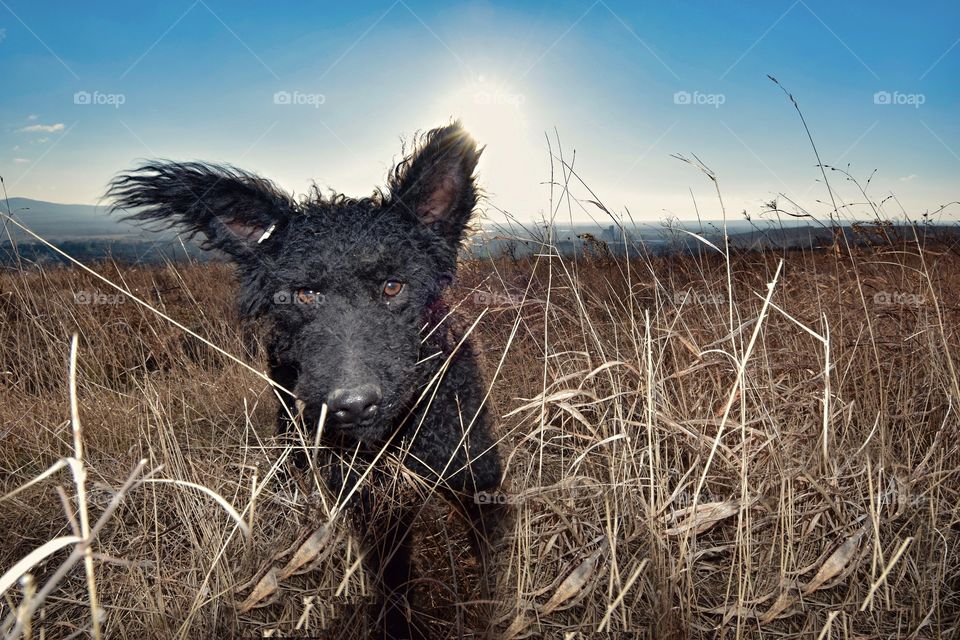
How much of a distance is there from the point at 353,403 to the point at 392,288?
0.82 metres

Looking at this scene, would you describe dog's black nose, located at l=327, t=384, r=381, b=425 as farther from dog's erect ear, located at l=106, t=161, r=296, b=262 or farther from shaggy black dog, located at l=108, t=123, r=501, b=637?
dog's erect ear, located at l=106, t=161, r=296, b=262

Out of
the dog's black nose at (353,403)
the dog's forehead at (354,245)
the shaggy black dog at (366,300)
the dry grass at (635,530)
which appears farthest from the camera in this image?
the dog's forehead at (354,245)

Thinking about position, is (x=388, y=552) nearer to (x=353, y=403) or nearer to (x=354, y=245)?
(x=353, y=403)

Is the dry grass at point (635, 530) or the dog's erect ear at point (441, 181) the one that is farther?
the dog's erect ear at point (441, 181)

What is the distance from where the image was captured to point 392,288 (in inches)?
115

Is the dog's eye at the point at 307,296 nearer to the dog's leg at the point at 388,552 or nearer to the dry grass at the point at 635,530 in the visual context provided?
the dry grass at the point at 635,530

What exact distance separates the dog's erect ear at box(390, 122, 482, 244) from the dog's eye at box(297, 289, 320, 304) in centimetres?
72

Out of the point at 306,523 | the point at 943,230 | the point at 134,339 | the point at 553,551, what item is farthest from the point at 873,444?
the point at 134,339

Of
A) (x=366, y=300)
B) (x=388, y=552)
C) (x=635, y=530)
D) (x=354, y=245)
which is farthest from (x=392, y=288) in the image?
(x=635, y=530)

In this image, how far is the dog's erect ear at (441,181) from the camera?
9.90ft

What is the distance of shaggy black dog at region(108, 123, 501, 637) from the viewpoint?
2.46 m

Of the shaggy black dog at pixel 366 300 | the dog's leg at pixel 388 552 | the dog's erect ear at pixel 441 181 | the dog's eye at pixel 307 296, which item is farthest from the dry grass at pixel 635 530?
the dog's erect ear at pixel 441 181

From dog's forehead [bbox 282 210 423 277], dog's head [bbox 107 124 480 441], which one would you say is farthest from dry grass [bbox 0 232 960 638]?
dog's forehead [bbox 282 210 423 277]

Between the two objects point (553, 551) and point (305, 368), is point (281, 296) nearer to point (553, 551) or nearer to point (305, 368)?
point (305, 368)
